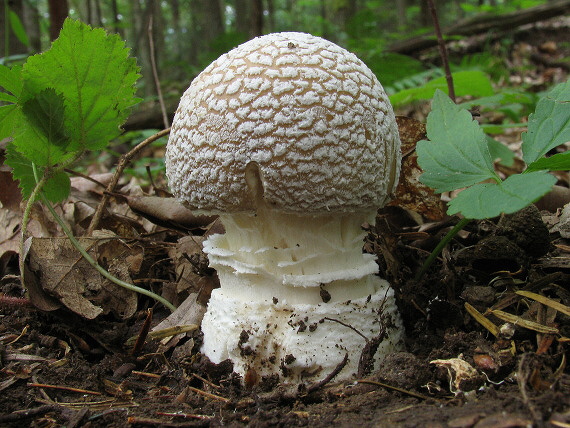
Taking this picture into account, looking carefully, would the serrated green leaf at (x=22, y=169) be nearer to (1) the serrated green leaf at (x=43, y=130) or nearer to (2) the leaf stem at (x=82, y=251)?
(2) the leaf stem at (x=82, y=251)

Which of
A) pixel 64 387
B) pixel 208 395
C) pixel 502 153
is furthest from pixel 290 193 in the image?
pixel 502 153

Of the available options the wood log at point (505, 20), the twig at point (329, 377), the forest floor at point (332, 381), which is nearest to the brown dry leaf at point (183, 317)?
the forest floor at point (332, 381)

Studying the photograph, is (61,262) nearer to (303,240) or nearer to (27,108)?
(27,108)

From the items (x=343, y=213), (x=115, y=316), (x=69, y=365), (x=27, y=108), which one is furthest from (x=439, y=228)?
(x=27, y=108)

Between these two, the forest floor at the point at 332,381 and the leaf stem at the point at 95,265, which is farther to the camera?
the leaf stem at the point at 95,265

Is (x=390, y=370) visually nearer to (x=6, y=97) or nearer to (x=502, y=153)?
(x=502, y=153)
